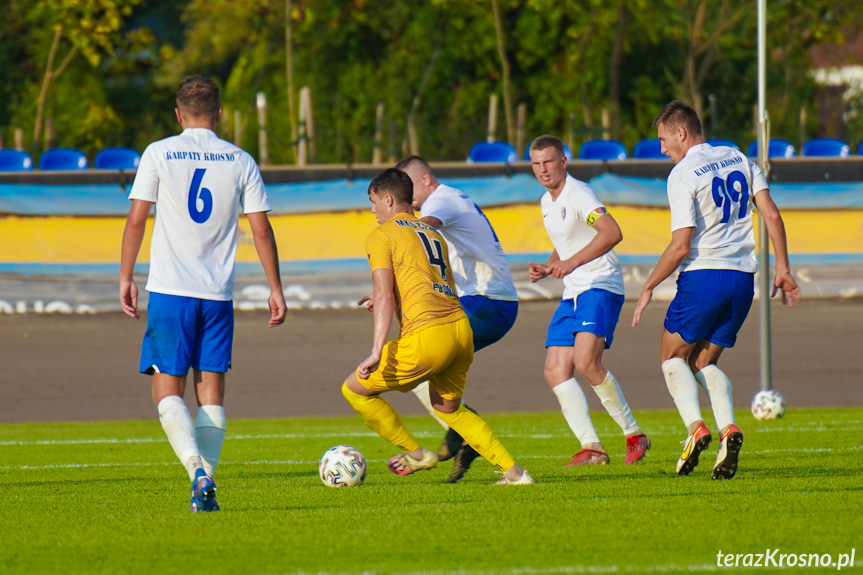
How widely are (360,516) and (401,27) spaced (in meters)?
21.8

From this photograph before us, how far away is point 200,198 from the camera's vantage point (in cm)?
576

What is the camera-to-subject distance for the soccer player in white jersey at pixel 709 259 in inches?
262

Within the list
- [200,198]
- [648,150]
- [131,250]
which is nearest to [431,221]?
[200,198]

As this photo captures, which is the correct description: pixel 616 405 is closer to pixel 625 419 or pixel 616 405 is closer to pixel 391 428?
pixel 625 419

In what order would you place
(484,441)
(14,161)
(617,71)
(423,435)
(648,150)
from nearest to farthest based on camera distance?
(484,441) → (423,435) → (14,161) → (648,150) → (617,71)

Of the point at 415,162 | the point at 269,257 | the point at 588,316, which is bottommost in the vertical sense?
the point at 588,316

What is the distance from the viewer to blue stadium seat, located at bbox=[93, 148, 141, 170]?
1719 centimetres

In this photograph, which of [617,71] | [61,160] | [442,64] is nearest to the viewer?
[61,160]

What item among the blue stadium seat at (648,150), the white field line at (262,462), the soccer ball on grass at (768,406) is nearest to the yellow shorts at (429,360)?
the white field line at (262,462)

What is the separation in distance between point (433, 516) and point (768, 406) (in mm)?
6530

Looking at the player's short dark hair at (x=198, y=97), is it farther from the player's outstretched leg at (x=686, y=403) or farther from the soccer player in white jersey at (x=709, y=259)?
the player's outstretched leg at (x=686, y=403)

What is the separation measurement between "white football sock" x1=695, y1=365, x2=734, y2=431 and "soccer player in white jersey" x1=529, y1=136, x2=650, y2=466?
0.82 m

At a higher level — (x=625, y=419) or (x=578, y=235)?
(x=578, y=235)

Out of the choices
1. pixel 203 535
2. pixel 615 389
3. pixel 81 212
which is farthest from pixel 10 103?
pixel 203 535
